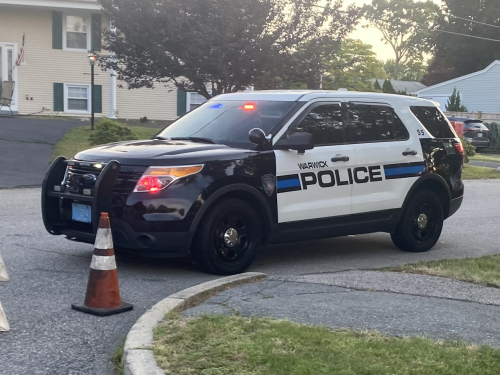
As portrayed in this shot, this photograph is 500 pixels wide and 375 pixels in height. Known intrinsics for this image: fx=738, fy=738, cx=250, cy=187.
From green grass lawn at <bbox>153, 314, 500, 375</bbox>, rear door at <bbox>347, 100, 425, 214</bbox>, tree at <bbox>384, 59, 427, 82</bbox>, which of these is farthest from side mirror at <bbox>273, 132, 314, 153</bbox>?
tree at <bbox>384, 59, 427, 82</bbox>

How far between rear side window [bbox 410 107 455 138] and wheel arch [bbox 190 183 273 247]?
269 cm

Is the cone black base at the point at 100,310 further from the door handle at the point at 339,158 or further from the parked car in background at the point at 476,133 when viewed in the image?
the parked car in background at the point at 476,133

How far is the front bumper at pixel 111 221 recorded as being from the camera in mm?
6590

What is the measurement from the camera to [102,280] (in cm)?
566

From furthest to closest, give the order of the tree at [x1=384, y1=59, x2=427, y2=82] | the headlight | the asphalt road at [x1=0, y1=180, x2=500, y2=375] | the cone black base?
the tree at [x1=384, y1=59, x2=427, y2=82]
the headlight
the cone black base
the asphalt road at [x1=0, y1=180, x2=500, y2=375]

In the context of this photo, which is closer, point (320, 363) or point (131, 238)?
point (320, 363)

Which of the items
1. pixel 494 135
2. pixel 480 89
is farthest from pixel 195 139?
pixel 480 89

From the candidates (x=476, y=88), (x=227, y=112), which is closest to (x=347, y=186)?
(x=227, y=112)

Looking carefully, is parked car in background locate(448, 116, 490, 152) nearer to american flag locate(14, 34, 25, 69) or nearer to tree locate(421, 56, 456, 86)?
american flag locate(14, 34, 25, 69)

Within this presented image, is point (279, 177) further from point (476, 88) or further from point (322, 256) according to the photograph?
point (476, 88)

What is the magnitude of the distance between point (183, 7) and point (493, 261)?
44.2 feet

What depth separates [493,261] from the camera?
820cm

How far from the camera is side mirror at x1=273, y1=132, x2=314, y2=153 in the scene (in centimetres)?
733

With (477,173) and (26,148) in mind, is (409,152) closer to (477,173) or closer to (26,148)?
(26,148)
